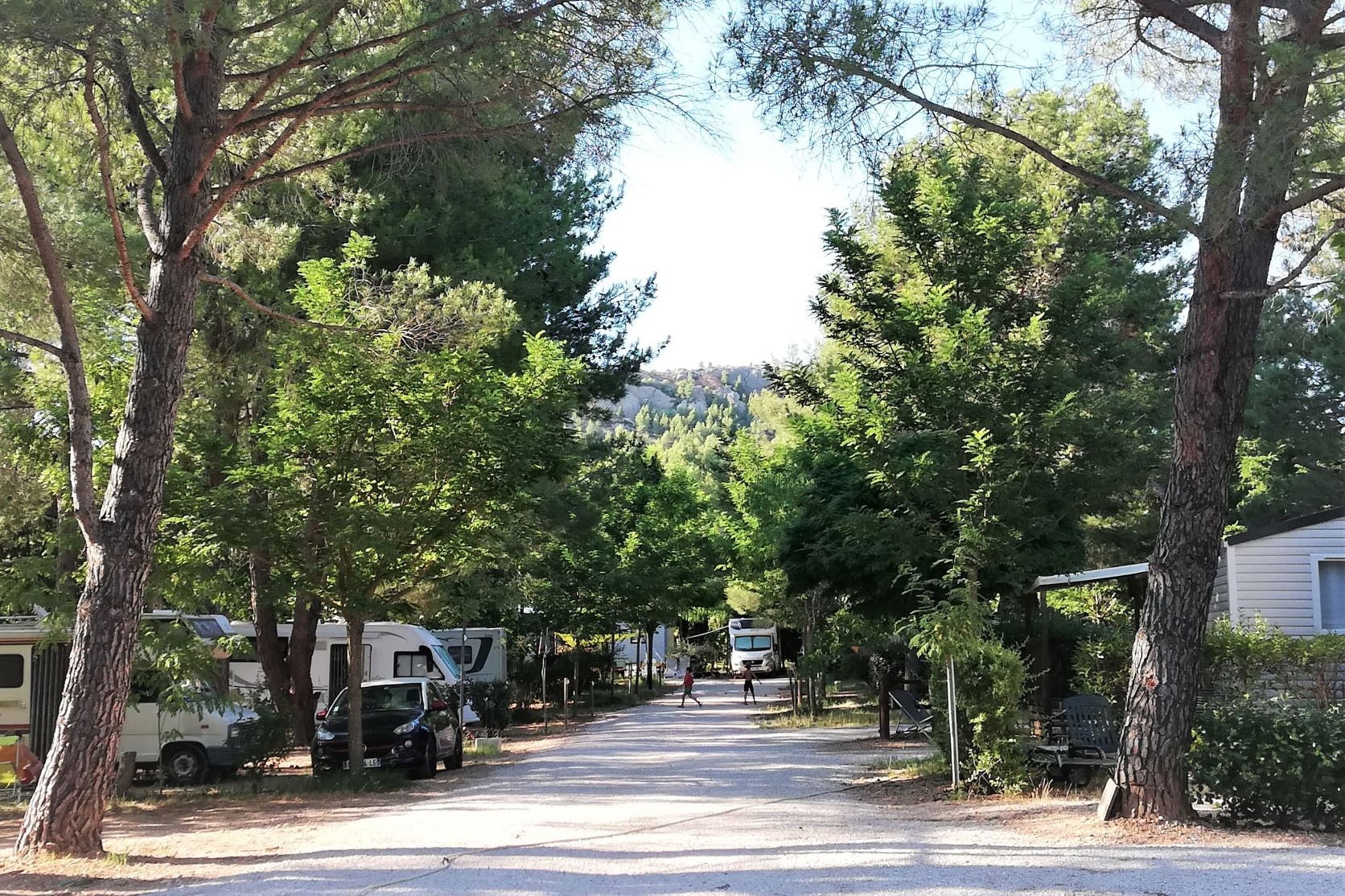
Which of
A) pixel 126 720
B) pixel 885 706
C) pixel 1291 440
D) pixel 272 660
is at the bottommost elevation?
pixel 885 706

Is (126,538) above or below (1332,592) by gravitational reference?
above

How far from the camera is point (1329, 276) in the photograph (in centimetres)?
1015

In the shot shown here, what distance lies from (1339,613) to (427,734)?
13057mm

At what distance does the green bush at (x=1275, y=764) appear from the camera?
907cm

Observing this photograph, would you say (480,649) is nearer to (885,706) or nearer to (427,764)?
(885,706)

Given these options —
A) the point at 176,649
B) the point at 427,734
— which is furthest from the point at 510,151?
the point at 427,734

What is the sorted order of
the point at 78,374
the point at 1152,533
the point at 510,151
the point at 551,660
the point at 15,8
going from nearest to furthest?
the point at 15,8
the point at 78,374
the point at 510,151
the point at 1152,533
the point at 551,660

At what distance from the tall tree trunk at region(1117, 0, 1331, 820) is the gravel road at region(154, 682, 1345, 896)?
0.99m

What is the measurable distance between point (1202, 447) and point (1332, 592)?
9312 mm

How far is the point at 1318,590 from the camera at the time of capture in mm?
17047

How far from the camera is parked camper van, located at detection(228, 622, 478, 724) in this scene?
25.4m

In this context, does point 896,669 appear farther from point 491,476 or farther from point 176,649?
point 176,649

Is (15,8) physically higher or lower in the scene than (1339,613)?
higher

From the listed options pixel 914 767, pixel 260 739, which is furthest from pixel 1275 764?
pixel 260 739
